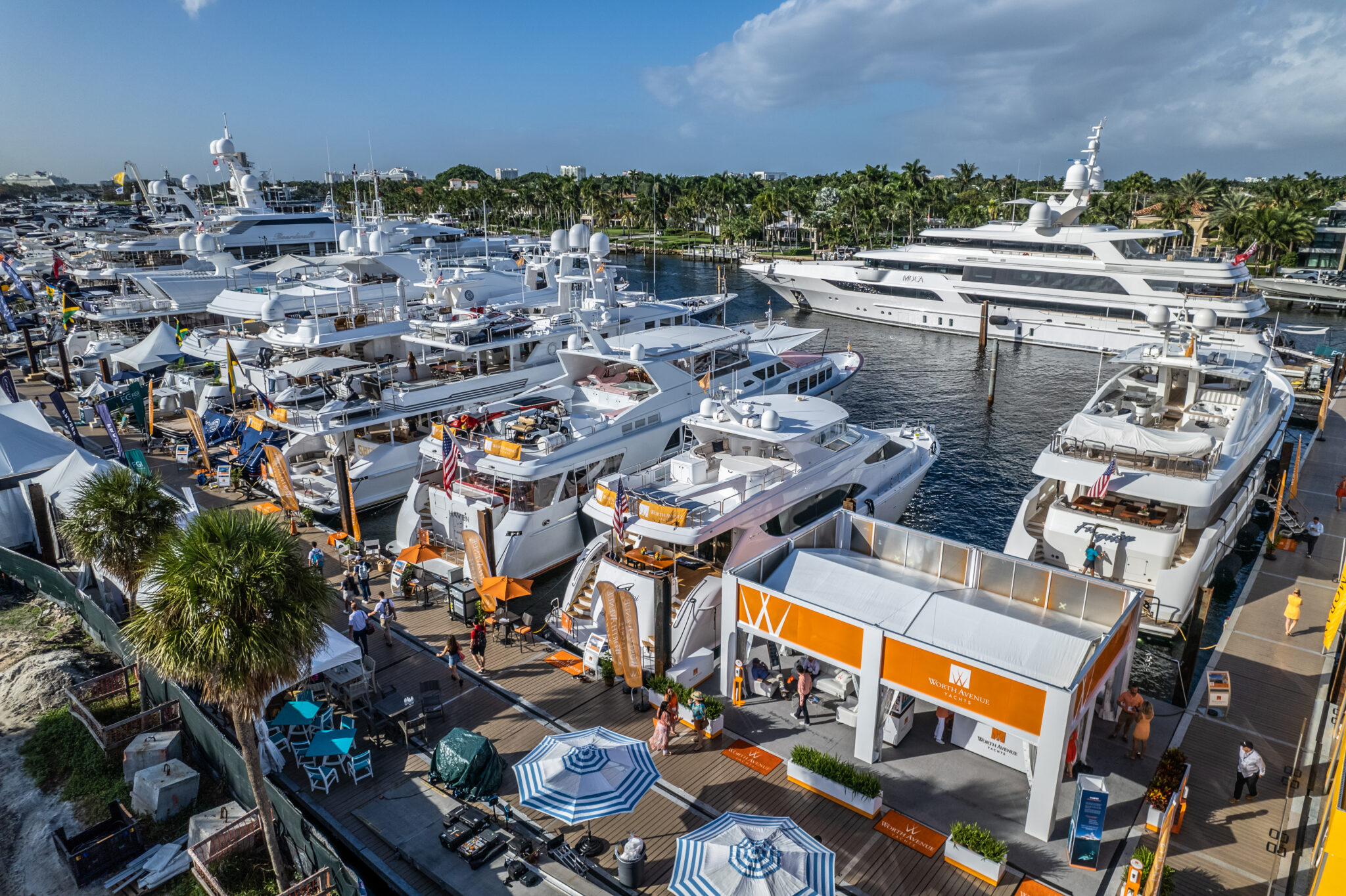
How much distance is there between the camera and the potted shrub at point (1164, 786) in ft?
35.5

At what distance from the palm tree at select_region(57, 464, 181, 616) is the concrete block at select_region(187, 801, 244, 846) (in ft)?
13.1

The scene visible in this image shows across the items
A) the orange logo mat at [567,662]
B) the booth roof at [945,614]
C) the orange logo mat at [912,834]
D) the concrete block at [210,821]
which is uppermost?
the booth roof at [945,614]

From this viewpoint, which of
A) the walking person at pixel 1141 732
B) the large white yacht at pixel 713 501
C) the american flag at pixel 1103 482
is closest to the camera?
the walking person at pixel 1141 732

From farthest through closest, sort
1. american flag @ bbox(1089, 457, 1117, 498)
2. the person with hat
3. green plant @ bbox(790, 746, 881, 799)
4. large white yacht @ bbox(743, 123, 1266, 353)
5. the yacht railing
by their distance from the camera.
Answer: large white yacht @ bbox(743, 123, 1266, 353) → the yacht railing → american flag @ bbox(1089, 457, 1117, 498) → the person with hat → green plant @ bbox(790, 746, 881, 799)

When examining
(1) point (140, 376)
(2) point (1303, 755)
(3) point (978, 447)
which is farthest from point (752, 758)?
(1) point (140, 376)

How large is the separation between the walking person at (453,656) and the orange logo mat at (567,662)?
5.67 feet

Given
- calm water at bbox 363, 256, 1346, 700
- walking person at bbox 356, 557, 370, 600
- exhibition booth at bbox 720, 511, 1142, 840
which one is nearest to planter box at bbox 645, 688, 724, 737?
exhibition booth at bbox 720, 511, 1142, 840

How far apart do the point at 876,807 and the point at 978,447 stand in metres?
25.0

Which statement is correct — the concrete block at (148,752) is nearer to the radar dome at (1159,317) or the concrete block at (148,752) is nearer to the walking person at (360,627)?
the walking person at (360,627)

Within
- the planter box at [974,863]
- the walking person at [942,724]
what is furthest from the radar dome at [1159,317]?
the planter box at [974,863]

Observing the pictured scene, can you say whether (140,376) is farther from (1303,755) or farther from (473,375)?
(1303,755)

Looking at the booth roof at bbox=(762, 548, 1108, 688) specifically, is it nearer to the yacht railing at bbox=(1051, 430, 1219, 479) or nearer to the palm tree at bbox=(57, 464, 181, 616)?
the yacht railing at bbox=(1051, 430, 1219, 479)

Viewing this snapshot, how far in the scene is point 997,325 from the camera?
5503cm

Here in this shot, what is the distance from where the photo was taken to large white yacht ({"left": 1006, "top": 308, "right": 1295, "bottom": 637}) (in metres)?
18.4
